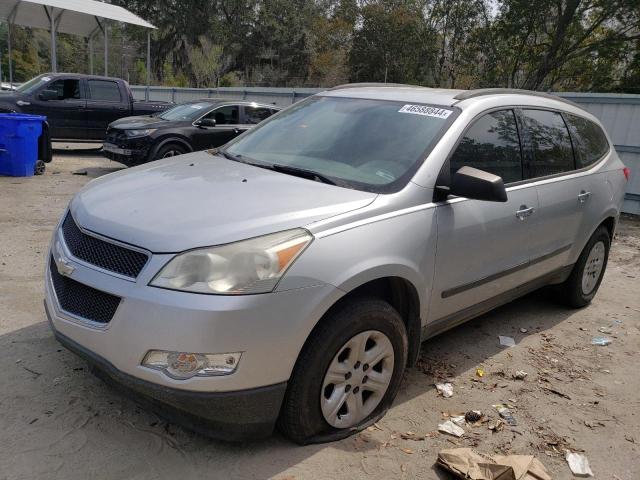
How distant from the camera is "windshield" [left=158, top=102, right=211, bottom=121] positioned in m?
11.0

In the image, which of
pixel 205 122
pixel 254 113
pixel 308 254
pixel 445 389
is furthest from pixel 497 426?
pixel 254 113

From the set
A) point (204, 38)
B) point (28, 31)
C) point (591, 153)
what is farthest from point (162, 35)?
→ point (591, 153)

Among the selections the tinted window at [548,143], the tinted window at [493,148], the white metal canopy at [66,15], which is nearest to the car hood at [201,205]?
the tinted window at [493,148]

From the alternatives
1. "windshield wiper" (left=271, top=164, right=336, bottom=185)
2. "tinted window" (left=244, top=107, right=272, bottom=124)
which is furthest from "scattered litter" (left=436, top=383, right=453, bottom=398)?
"tinted window" (left=244, top=107, right=272, bottom=124)

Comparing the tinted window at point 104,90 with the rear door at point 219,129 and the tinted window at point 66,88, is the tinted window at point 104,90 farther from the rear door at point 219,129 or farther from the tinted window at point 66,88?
the rear door at point 219,129

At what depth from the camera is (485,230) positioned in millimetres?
3518

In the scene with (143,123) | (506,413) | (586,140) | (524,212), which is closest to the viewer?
(506,413)

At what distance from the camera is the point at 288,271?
246 cm

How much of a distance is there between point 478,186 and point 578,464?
1.53 m

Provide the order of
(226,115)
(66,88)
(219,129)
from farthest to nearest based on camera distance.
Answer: (66,88) < (226,115) < (219,129)

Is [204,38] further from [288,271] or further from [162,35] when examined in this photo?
[288,271]

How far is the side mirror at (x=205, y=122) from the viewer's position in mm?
10688

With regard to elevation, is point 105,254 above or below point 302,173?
below

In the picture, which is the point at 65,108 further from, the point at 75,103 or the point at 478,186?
the point at 478,186
